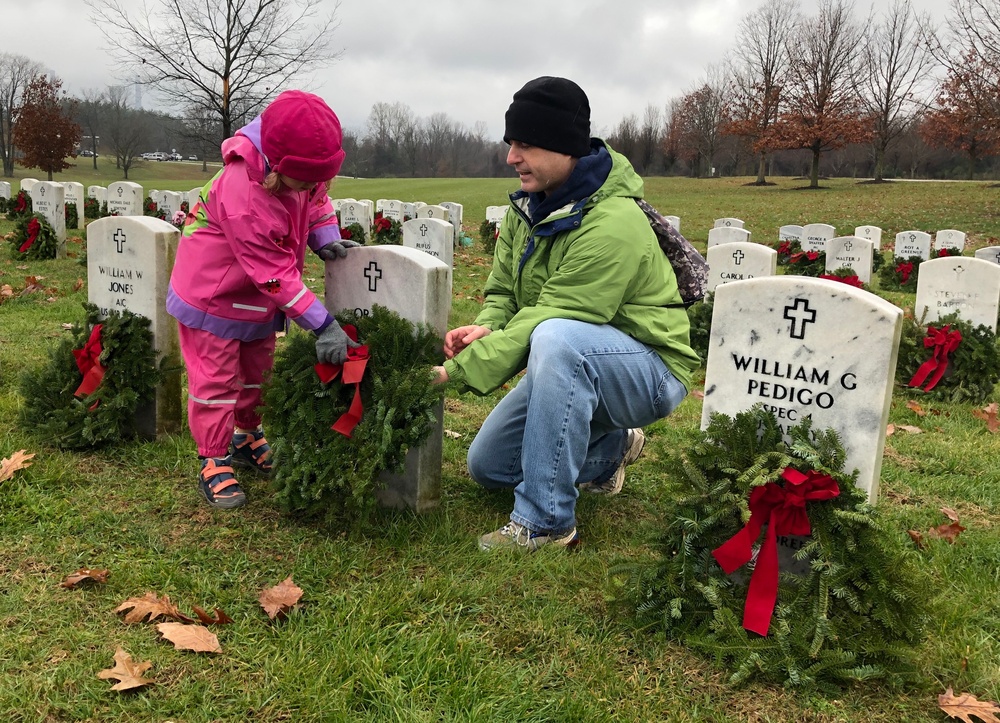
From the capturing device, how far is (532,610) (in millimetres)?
2791

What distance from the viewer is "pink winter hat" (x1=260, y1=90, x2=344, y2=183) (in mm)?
3117

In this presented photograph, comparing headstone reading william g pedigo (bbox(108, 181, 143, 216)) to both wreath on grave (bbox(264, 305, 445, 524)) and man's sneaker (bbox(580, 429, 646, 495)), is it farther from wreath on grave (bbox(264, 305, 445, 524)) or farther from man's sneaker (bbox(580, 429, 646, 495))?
man's sneaker (bbox(580, 429, 646, 495))

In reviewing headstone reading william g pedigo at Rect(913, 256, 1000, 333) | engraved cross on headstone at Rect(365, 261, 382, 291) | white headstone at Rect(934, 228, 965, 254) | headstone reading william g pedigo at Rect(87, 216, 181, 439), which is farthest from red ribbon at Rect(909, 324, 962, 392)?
white headstone at Rect(934, 228, 965, 254)

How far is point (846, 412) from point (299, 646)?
1921 millimetres

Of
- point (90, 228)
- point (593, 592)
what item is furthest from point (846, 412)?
point (90, 228)

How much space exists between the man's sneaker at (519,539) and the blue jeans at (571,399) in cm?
3

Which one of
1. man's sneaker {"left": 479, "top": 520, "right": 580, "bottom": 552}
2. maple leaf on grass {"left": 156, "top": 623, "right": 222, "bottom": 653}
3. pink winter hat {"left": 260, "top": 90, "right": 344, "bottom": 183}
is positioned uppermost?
pink winter hat {"left": 260, "top": 90, "right": 344, "bottom": 183}

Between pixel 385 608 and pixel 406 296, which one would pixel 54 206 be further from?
pixel 385 608

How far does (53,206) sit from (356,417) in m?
10.8

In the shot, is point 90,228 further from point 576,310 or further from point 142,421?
point 576,310

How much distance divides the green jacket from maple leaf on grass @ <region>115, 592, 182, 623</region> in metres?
1.30

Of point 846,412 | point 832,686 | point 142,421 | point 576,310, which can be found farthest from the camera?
point 142,421

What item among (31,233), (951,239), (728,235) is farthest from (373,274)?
(951,239)

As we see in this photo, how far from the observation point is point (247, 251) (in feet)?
10.6
